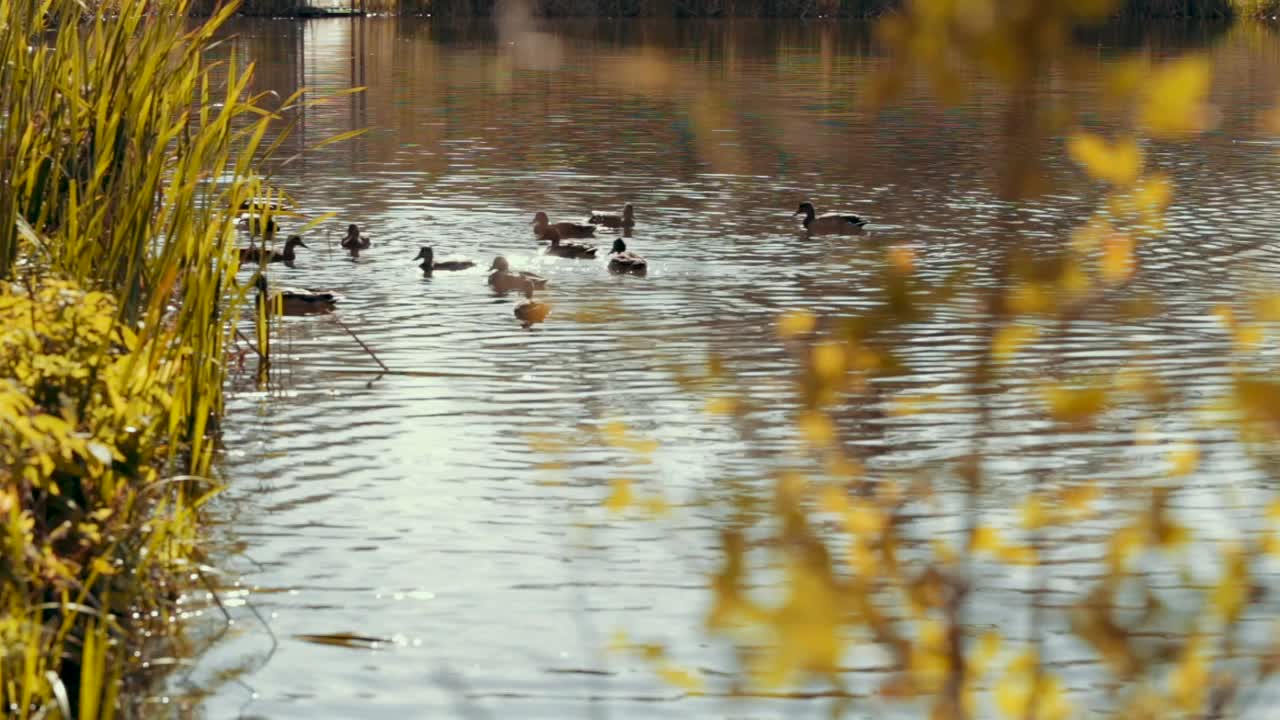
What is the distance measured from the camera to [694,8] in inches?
2103

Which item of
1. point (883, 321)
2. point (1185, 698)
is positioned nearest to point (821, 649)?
point (883, 321)

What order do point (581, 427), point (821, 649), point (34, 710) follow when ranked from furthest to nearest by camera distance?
point (581, 427) < point (34, 710) < point (821, 649)

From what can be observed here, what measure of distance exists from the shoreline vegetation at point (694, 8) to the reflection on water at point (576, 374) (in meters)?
26.5

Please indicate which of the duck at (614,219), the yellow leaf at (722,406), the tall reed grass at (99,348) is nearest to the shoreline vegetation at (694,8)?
the duck at (614,219)

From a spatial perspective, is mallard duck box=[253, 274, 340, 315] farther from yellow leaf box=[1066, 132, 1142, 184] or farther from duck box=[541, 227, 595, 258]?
yellow leaf box=[1066, 132, 1142, 184]

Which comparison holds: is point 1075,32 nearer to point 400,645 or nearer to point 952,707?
point 952,707

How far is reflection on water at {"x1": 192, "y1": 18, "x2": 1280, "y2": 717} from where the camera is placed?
21.5 feet

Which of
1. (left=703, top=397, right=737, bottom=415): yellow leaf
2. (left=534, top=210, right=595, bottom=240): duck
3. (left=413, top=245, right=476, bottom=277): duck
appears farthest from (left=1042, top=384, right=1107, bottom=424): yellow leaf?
(left=534, top=210, right=595, bottom=240): duck

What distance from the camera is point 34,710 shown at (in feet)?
18.1

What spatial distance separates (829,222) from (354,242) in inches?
160

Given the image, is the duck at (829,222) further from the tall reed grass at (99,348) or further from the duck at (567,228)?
the tall reed grass at (99,348)

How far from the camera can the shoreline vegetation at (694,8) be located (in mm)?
53406

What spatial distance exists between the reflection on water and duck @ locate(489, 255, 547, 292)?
139 mm

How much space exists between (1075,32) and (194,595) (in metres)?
5.04
